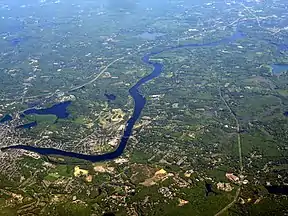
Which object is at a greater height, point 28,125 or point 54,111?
point 28,125

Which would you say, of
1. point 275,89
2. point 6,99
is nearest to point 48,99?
point 6,99

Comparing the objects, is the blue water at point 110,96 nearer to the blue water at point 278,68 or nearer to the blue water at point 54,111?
the blue water at point 54,111

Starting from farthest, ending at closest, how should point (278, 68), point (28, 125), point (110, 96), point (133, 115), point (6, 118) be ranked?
1. point (278, 68)
2. point (110, 96)
3. point (6, 118)
4. point (133, 115)
5. point (28, 125)

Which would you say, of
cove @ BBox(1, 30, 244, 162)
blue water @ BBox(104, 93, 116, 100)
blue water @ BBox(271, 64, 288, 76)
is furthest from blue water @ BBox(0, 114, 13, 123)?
blue water @ BBox(271, 64, 288, 76)

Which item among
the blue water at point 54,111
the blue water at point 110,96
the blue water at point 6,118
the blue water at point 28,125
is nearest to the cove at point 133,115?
the blue water at point 54,111

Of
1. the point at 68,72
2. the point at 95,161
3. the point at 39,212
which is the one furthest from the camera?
the point at 68,72

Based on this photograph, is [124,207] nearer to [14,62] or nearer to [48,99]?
[48,99]

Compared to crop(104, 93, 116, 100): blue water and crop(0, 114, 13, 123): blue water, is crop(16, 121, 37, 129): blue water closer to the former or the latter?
Answer: crop(0, 114, 13, 123): blue water

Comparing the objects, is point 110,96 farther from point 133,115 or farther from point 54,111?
point 54,111

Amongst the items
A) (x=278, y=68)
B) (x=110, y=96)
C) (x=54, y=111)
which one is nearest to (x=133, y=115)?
(x=110, y=96)
